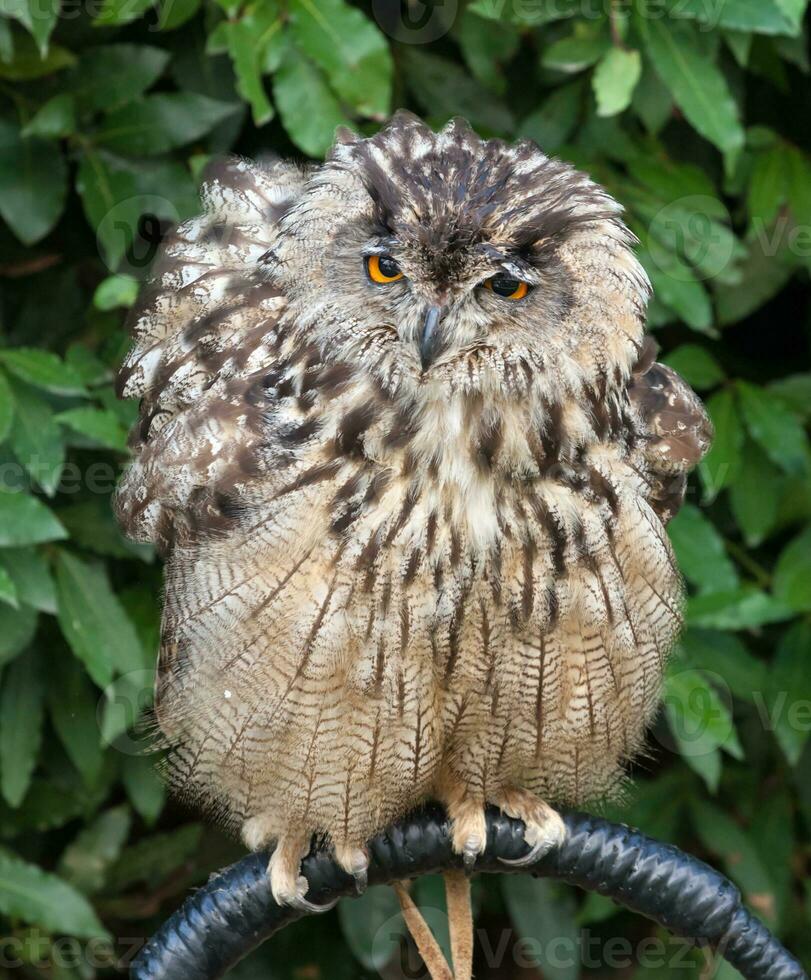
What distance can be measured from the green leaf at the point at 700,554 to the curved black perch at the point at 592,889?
0.87m

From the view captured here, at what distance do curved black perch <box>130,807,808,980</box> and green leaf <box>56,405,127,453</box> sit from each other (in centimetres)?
78

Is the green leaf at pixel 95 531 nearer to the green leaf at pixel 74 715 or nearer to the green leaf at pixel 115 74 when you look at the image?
the green leaf at pixel 74 715

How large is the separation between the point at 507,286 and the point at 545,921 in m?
1.85

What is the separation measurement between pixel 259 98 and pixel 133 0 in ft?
0.94

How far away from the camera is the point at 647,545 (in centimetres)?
188

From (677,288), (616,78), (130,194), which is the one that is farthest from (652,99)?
(130,194)

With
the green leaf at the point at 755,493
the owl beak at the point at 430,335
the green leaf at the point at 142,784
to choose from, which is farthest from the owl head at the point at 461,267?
the green leaf at the point at 142,784

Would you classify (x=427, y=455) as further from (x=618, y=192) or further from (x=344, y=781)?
(x=618, y=192)

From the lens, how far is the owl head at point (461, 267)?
5.36 ft

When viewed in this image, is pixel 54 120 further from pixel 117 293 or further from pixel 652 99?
pixel 652 99

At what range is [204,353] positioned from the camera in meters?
1.92

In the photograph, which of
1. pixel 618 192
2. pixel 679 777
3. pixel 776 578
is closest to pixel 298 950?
pixel 679 777

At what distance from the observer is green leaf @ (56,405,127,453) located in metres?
2.24

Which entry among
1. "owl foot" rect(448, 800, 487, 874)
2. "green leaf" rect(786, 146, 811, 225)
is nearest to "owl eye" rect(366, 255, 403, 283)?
"owl foot" rect(448, 800, 487, 874)
